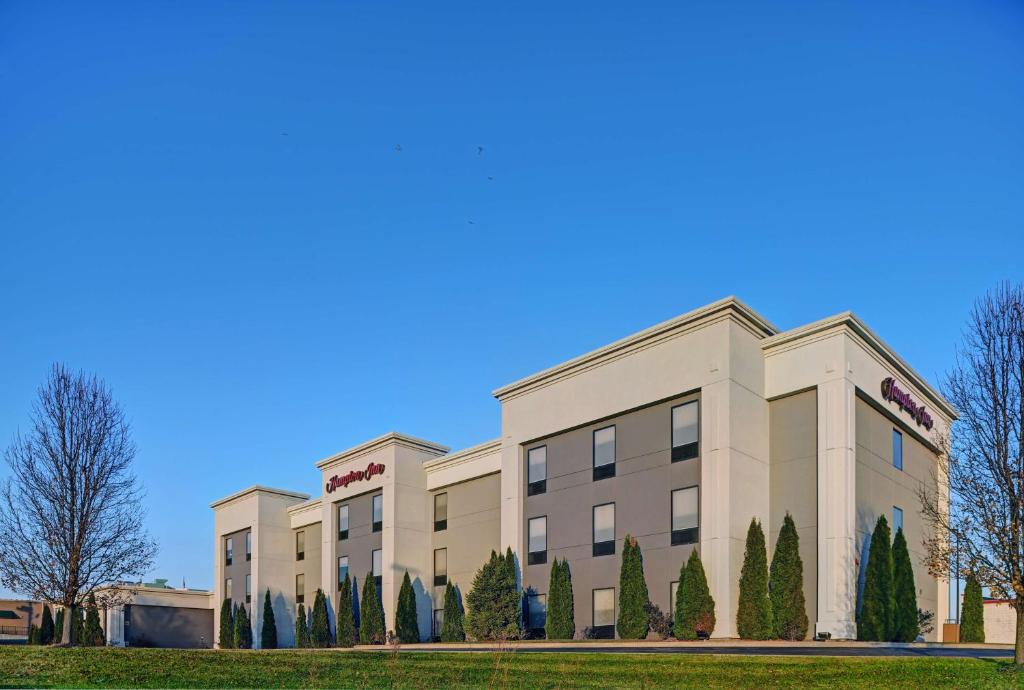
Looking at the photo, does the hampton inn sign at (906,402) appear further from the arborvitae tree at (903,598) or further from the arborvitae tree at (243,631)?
the arborvitae tree at (243,631)

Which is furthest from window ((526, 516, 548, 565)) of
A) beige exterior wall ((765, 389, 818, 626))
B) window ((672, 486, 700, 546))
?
beige exterior wall ((765, 389, 818, 626))

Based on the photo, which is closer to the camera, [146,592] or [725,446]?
[725,446]

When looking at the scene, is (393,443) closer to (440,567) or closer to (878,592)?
(440,567)

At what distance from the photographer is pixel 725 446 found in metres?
29.7

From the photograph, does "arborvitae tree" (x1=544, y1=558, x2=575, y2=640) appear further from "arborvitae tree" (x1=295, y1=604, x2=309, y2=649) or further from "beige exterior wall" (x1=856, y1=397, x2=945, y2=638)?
"arborvitae tree" (x1=295, y1=604, x2=309, y2=649)

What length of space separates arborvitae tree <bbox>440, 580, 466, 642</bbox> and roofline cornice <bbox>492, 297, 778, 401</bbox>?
10744 mm

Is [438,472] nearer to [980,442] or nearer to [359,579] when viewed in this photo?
[359,579]

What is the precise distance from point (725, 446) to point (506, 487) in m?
11.7

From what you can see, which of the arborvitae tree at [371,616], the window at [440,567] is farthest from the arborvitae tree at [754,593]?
the arborvitae tree at [371,616]

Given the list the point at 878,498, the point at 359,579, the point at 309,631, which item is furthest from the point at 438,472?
the point at 878,498

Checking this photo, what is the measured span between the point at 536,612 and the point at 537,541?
9.01 ft

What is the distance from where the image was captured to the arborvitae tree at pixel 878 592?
27625 mm

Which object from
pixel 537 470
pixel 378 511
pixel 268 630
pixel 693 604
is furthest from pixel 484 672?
pixel 268 630

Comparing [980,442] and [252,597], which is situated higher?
[980,442]
